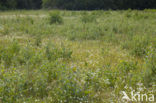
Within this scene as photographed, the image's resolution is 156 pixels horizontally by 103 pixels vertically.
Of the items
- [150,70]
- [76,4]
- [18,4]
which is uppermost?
[18,4]

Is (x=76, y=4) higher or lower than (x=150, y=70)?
higher

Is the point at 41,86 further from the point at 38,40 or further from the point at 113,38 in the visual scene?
the point at 113,38

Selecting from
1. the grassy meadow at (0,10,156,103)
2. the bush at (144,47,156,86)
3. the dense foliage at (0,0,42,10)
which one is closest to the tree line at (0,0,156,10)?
the dense foliage at (0,0,42,10)

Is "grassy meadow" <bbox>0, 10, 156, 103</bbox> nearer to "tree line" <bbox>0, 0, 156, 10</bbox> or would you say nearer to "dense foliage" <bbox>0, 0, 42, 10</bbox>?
"dense foliage" <bbox>0, 0, 42, 10</bbox>

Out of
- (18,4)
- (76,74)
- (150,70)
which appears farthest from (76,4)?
(76,74)

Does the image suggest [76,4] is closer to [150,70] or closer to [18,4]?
[18,4]

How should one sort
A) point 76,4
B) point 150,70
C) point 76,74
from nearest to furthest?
point 76,74 < point 150,70 < point 76,4

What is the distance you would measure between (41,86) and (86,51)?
12.7 feet

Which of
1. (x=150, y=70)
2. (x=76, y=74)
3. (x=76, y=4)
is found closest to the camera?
(x=76, y=74)

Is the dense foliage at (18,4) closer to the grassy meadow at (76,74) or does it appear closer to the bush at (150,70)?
the grassy meadow at (76,74)

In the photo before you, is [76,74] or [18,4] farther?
[18,4]

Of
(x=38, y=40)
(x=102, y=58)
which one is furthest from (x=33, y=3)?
(x=102, y=58)

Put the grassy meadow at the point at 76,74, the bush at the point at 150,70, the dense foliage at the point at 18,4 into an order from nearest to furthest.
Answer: the grassy meadow at the point at 76,74 < the bush at the point at 150,70 < the dense foliage at the point at 18,4

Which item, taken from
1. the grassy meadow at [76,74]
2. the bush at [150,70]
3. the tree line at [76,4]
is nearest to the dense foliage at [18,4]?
the tree line at [76,4]
